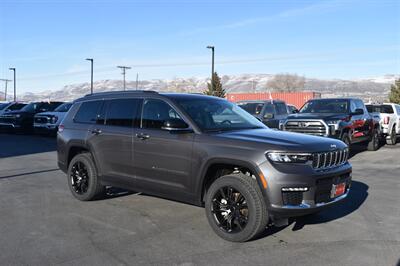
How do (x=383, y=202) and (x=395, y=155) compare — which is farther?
(x=395, y=155)

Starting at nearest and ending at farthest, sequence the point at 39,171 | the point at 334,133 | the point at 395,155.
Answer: the point at 39,171 < the point at 334,133 < the point at 395,155

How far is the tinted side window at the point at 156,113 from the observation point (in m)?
6.20

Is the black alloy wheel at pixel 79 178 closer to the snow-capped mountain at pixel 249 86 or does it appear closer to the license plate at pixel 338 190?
the license plate at pixel 338 190

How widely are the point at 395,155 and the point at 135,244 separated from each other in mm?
11339

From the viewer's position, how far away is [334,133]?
1217 centimetres

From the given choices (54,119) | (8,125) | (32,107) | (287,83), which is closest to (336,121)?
(54,119)

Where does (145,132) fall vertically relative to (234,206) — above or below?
above

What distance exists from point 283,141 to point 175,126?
140cm

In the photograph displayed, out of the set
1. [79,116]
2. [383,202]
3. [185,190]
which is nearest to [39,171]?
[79,116]

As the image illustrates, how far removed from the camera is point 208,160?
5.47 m

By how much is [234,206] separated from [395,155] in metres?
10.5

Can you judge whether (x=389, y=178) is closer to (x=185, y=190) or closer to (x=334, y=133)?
(x=334, y=133)

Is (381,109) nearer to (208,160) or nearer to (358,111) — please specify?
(358,111)

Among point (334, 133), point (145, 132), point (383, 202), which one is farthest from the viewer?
point (334, 133)
